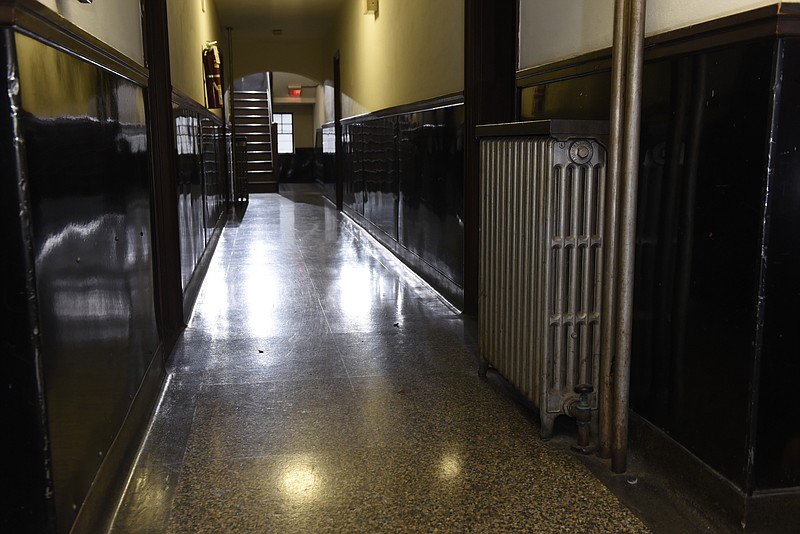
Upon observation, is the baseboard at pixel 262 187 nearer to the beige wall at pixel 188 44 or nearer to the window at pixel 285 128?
the beige wall at pixel 188 44

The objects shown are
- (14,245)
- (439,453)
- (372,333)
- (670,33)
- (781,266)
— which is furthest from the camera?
(372,333)

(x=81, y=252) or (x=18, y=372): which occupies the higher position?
(x=81, y=252)

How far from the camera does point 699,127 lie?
79.6 inches

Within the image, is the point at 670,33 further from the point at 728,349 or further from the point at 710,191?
the point at 728,349

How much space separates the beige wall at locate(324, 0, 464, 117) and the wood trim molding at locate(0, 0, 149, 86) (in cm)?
252

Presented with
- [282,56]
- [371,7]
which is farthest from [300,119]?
[371,7]

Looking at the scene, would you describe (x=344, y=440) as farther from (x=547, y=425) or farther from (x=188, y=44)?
(x=188, y=44)

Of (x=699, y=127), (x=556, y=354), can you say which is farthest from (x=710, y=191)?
(x=556, y=354)

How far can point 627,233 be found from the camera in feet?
7.23

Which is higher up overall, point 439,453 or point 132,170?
point 132,170

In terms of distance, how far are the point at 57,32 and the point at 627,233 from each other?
5.26 ft

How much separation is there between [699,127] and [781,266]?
455mm

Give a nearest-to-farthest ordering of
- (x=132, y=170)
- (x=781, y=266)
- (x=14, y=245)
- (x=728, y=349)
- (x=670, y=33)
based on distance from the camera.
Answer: (x=14, y=245)
(x=781, y=266)
(x=728, y=349)
(x=670, y=33)
(x=132, y=170)

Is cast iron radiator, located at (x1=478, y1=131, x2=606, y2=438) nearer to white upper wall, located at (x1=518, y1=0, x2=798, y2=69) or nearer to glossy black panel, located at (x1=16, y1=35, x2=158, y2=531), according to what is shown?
white upper wall, located at (x1=518, y1=0, x2=798, y2=69)
